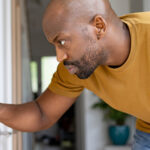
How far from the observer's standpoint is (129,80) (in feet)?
4.22

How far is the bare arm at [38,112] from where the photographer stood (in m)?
1.44

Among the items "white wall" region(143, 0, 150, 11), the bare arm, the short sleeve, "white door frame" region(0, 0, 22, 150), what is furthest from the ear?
"white wall" region(143, 0, 150, 11)

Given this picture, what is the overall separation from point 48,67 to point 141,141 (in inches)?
289

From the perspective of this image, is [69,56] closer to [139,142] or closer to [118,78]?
[118,78]

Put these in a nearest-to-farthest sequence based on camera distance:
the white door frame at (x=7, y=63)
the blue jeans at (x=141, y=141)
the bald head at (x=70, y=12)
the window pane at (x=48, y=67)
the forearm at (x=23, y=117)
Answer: the bald head at (x=70, y=12), the forearm at (x=23, y=117), the blue jeans at (x=141, y=141), the white door frame at (x=7, y=63), the window pane at (x=48, y=67)

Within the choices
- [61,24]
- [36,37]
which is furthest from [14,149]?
[36,37]

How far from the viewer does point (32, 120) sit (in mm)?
1482

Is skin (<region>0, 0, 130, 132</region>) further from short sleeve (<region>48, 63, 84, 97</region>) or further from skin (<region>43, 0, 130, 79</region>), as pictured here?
short sleeve (<region>48, 63, 84, 97</region>)

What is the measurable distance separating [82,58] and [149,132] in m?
0.58

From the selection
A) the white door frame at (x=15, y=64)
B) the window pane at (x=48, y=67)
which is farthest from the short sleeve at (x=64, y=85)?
the window pane at (x=48, y=67)

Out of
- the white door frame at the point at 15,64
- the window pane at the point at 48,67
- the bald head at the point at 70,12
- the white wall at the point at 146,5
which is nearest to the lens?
the bald head at the point at 70,12

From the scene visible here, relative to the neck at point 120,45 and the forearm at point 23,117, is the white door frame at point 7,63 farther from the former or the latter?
the neck at point 120,45

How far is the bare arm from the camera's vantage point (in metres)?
1.44

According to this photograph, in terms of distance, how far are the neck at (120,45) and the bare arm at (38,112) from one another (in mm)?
361
